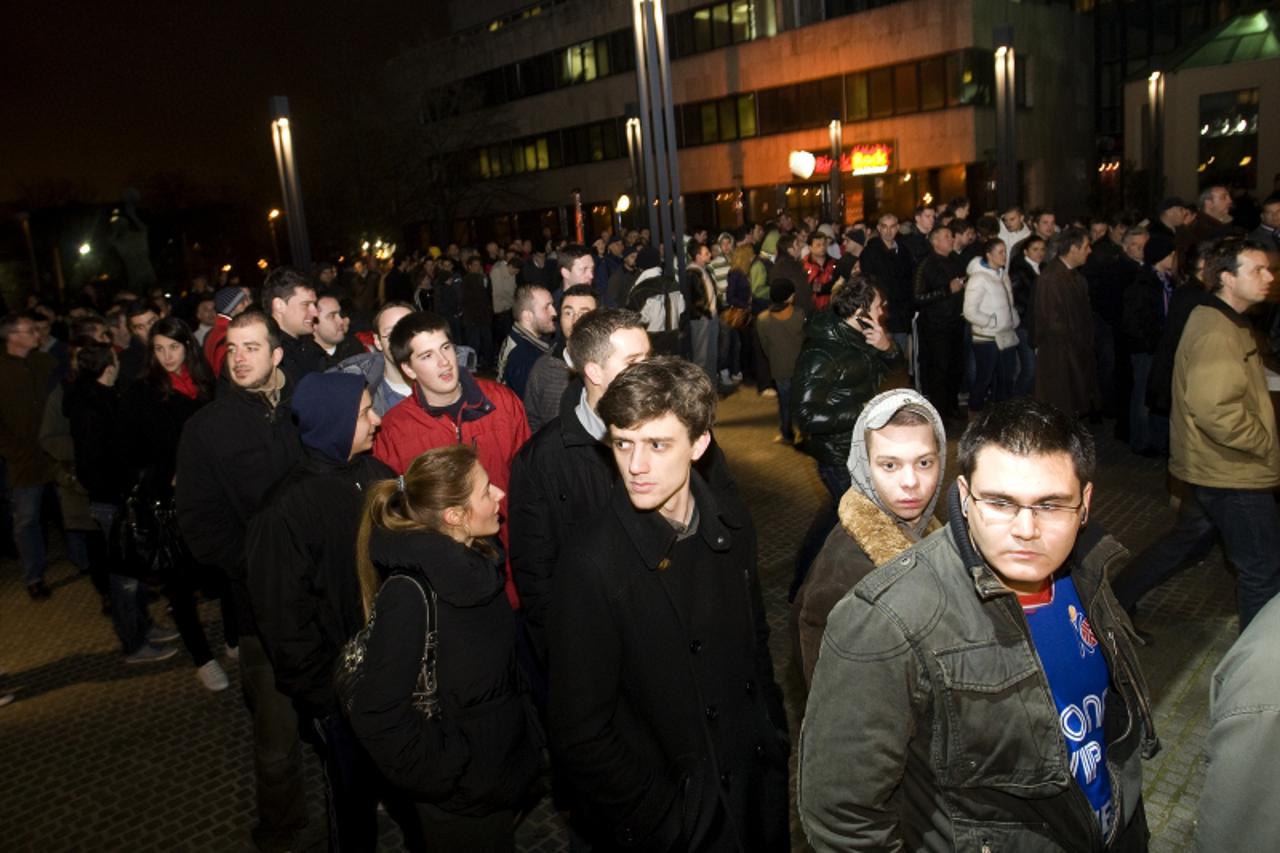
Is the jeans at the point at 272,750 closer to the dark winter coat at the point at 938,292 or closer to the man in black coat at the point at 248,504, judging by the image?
the man in black coat at the point at 248,504

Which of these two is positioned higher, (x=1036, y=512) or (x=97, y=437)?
(x=1036, y=512)

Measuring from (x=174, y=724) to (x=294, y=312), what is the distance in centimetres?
260

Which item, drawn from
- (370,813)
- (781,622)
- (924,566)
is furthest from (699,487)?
(781,622)

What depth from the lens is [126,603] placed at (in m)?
6.05

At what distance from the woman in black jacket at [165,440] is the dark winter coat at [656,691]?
12.8ft

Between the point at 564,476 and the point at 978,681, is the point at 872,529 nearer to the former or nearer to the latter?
the point at 978,681

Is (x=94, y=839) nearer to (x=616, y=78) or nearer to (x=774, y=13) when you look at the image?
(x=774, y=13)

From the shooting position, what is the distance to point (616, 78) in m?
44.0

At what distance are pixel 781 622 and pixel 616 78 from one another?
42.0 metres

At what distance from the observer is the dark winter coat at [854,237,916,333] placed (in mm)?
10992

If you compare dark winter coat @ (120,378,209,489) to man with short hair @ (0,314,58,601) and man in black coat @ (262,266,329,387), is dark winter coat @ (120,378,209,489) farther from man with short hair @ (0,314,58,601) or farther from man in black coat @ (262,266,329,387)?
man with short hair @ (0,314,58,601)

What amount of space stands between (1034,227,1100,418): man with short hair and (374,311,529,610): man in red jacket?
6259mm

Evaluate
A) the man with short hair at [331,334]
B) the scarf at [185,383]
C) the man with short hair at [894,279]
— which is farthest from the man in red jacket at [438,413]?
the man with short hair at [894,279]

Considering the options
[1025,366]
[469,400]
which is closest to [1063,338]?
[1025,366]
